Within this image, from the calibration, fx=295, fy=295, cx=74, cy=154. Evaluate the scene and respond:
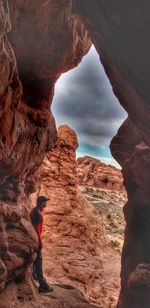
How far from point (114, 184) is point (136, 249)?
253 ft

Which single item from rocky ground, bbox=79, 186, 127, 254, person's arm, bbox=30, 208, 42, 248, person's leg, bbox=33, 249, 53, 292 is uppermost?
rocky ground, bbox=79, 186, 127, 254

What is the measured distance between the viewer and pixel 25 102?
53.6 ft

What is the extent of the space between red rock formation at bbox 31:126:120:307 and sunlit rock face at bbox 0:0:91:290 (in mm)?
7762

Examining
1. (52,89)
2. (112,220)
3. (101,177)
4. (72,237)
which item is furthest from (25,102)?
(101,177)

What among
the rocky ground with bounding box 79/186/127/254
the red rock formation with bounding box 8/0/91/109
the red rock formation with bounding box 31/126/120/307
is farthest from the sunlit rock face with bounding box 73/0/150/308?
the rocky ground with bounding box 79/186/127/254

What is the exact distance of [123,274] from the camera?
18141 mm

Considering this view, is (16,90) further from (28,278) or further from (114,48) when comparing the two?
(28,278)

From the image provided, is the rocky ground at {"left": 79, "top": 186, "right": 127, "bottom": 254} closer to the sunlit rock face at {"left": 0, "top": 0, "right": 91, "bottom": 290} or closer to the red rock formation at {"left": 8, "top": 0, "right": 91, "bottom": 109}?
the sunlit rock face at {"left": 0, "top": 0, "right": 91, "bottom": 290}

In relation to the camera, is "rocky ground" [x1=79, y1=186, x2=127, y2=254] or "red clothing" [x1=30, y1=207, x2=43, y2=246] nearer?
"red clothing" [x1=30, y1=207, x2=43, y2=246]

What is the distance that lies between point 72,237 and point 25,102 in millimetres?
14421

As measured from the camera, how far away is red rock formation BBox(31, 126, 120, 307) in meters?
21.0

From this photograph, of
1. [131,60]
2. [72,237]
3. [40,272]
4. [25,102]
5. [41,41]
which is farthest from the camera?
[72,237]

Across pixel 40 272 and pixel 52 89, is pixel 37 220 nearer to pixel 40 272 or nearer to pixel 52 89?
pixel 40 272

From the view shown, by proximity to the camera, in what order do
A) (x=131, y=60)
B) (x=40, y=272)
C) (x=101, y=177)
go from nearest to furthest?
(x=131, y=60) < (x=40, y=272) < (x=101, y=177)
